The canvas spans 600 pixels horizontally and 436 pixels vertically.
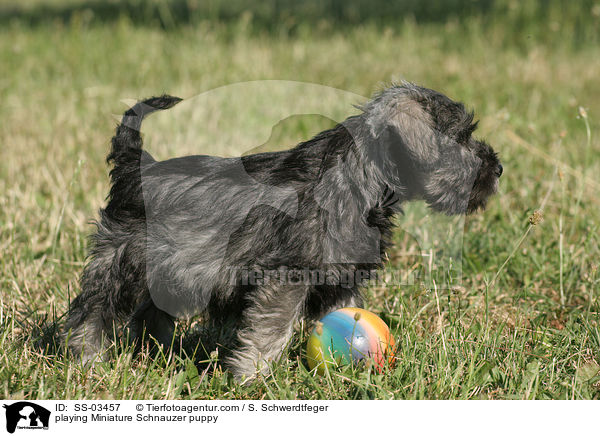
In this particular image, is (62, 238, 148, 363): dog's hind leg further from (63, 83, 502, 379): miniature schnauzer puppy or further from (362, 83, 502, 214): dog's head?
(362, 83, 502, 214): dog's head

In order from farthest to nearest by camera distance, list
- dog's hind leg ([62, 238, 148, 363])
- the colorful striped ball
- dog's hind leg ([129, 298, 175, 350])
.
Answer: dog's hind leg ([129, 298, 175, 350]) → dog's hind leg ([62, 238, 148, 363]) → the colorful striped ball

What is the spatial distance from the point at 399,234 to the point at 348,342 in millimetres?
1920

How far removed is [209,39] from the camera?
9211 mm

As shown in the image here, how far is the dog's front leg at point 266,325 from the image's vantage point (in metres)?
2.95

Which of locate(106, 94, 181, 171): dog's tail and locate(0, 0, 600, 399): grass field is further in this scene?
locate(106, 94, 181, 171): dog's tail

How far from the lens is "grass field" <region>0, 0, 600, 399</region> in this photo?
2975mm

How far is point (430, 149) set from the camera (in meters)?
3.09

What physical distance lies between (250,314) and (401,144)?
105 cm
